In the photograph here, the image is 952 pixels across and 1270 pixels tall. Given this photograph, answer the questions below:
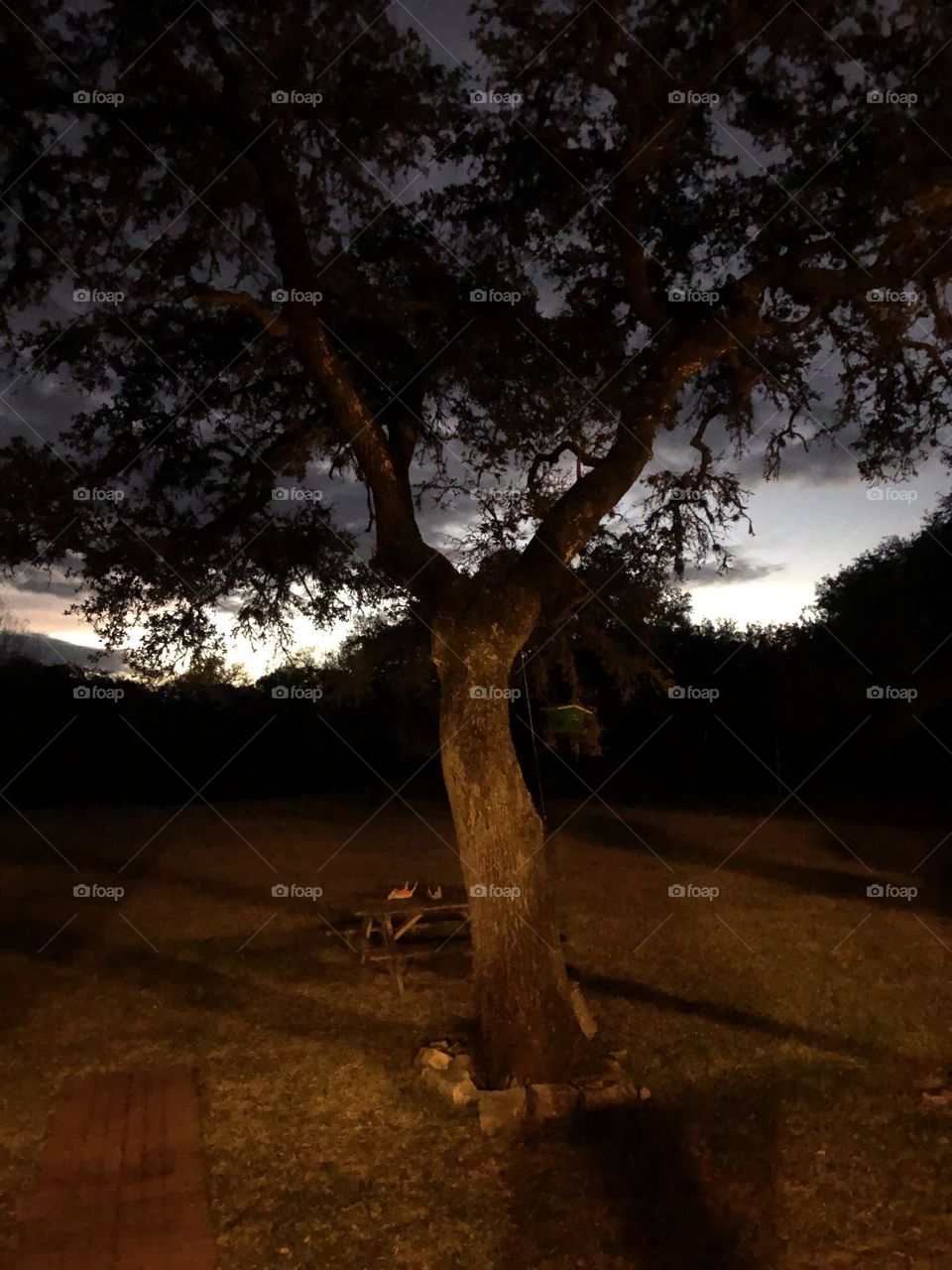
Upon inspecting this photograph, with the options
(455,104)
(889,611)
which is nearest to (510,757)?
(455,104)

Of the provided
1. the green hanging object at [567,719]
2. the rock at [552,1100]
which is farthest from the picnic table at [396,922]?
the rock at [552,1100]

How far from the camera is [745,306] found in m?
6.51

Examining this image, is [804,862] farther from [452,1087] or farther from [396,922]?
[452,1087]

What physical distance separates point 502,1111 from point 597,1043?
4.72ft

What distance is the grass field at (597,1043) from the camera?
452cm

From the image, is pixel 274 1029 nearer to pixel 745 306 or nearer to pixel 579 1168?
pixel 579 1168

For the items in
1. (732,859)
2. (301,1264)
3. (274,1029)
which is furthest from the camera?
(732,859)

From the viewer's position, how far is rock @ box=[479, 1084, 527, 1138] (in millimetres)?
5445

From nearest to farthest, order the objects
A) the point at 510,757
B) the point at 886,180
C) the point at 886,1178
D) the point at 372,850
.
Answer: the point at 886,1178, the point at 510,757, the point at 886,180, the point at 372,850

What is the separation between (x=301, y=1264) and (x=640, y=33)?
715 cm

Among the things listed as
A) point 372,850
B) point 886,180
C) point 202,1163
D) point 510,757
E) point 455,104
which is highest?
point 455,104

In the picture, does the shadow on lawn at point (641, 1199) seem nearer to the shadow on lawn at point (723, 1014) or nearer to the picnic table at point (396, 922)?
the shadow on lawn at point (723, 1014)

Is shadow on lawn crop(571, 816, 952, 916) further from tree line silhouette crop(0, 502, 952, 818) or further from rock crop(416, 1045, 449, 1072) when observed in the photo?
rock crop(416, 1045, 449, 1072)

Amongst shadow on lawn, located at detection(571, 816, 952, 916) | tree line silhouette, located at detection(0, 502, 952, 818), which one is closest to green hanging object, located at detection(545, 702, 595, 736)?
shadow on lawn, located at detection(571, 816, 952, 916)
